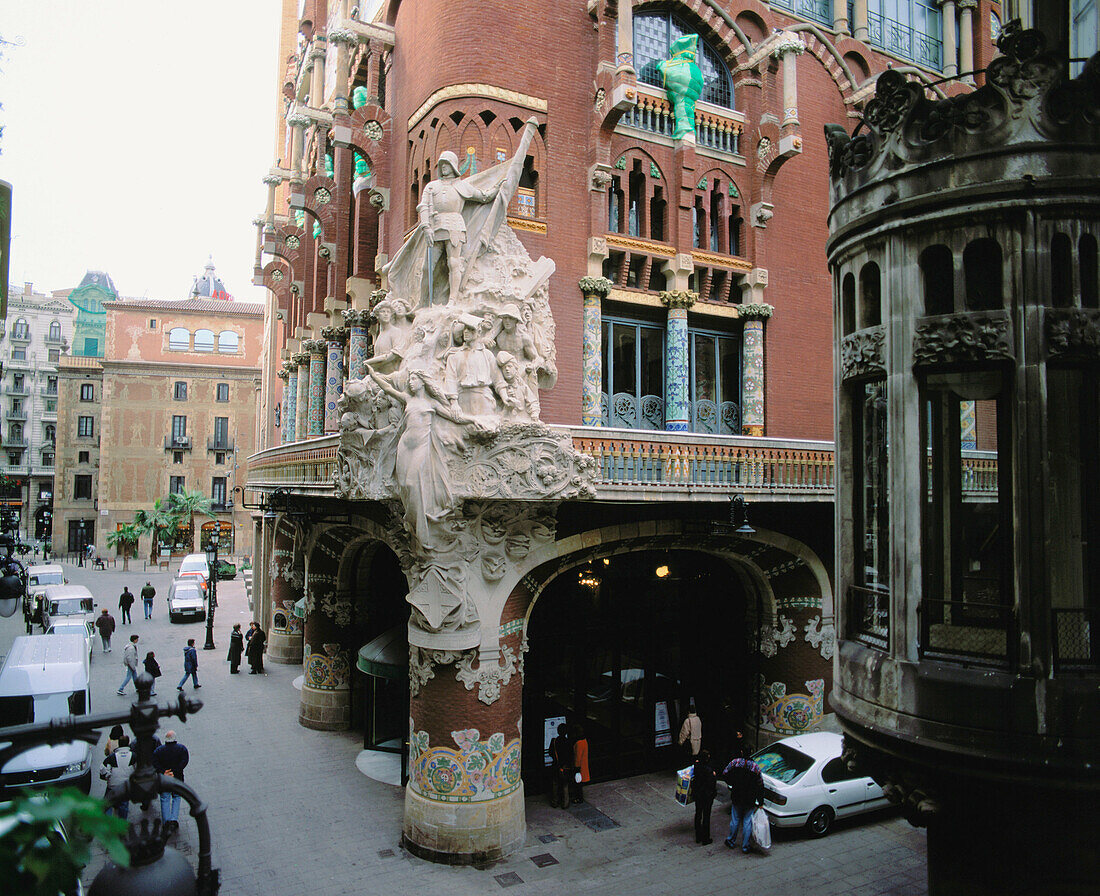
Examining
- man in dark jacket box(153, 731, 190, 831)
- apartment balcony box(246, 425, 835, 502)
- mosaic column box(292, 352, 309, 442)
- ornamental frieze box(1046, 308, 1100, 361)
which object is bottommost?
man in dark jacket box(153, 731, 190, 831)

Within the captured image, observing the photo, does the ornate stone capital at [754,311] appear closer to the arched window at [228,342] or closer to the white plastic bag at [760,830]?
the white plastic bag at [760,830]

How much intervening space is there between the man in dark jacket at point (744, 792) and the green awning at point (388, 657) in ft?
20.5

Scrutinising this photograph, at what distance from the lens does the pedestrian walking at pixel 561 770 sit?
14.6 meters

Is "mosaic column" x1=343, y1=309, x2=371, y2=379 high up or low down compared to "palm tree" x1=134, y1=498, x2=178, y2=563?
up

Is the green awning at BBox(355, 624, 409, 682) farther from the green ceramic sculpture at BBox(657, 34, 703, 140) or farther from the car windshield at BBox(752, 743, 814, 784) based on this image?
the green ceramic sculpture at BBox(657, 34, 703, 140)

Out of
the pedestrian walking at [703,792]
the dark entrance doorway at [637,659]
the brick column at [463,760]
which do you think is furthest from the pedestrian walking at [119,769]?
the pedestrian walking at [703,792]

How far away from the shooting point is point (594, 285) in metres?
15.1

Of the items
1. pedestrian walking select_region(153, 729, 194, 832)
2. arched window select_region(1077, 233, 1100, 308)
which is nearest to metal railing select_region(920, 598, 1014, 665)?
arched window select_region(1077, 233, 1100, 308)

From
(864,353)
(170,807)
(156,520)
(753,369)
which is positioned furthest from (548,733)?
(156,520)

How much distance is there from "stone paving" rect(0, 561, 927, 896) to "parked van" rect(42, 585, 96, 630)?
13399mm

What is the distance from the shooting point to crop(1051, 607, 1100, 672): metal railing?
6.28 metres

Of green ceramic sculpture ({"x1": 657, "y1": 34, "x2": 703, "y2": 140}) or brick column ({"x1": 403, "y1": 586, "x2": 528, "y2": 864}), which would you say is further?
green ceramic sculpture ({"x1": 657, "y1": 34, "x2": 703, "y2": 140})

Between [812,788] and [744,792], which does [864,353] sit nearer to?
[744,792]

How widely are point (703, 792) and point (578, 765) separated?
2670 millimetres
